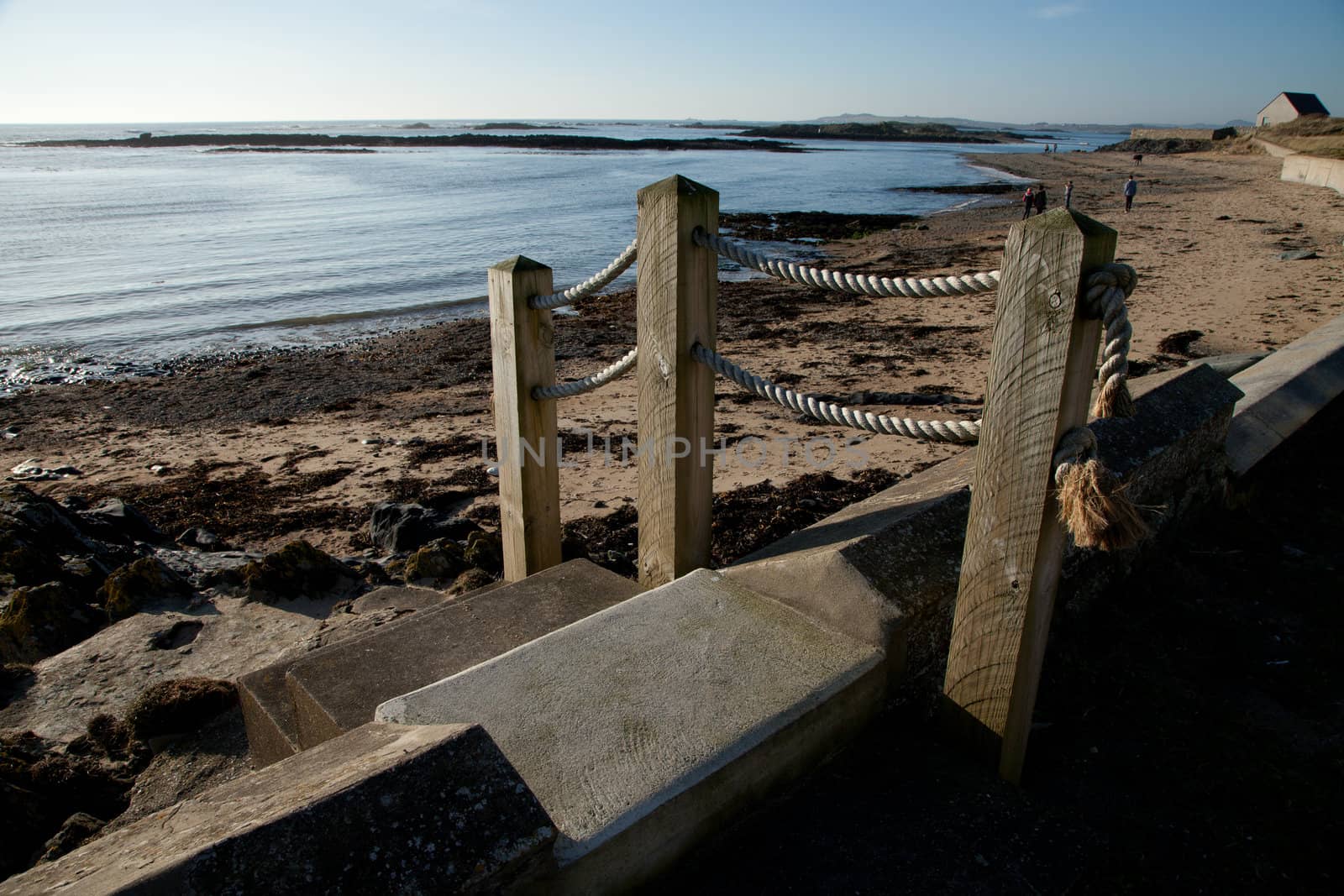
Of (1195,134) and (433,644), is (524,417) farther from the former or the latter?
(1195,134)

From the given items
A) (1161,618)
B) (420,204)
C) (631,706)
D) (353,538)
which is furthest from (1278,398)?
(420,204)

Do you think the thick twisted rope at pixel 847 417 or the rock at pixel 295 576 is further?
the rock at pixel 295 576

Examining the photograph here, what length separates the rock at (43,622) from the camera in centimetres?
388

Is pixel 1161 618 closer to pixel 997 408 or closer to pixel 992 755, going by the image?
pixel 992 755

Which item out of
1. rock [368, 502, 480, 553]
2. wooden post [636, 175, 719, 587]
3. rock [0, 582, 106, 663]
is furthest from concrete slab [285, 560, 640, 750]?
rock [368, 502, 480, 553]

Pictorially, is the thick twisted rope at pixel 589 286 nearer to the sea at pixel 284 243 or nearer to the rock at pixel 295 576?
the rock at pixel 295 576

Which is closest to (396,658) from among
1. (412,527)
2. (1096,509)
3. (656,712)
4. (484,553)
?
(656,712)

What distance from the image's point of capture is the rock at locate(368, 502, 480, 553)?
5484 millimetres

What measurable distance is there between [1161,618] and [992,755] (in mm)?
1515

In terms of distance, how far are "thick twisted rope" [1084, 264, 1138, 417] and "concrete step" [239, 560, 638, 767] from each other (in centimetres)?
175

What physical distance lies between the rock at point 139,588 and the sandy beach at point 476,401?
1.33 m

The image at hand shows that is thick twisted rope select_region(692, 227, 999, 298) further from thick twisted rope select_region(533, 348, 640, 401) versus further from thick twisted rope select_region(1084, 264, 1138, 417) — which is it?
thick twisted rope select_region(533, 348, 640, 401)

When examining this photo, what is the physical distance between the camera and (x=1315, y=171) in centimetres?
3178

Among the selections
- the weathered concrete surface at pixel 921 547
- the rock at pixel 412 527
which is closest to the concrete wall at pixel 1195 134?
the weathered concrete surface at pixel 921 547
